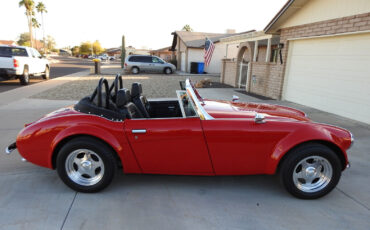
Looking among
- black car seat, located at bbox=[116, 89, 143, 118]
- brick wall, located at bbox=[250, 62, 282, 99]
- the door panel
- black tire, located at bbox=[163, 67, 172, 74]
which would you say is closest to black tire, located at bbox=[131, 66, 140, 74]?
black tire, located at bbox=[163, 67, 172, 74]

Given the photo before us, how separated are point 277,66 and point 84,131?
9163 mm

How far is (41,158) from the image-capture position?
315 centimetres

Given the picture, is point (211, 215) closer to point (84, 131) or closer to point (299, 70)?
point (84, 131)

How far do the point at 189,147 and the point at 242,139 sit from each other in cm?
60

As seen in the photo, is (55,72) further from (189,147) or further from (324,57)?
(189,147)

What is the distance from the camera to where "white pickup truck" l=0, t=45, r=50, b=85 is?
12.0m

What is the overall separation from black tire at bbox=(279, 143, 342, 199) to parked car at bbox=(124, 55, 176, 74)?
20993 mm

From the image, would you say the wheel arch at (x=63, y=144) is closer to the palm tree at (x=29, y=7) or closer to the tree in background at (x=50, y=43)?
the palm tree at (x=29, y=7)

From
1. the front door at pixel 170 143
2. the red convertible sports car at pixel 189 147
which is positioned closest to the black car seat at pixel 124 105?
the red convertible sports car at pixel 189 147

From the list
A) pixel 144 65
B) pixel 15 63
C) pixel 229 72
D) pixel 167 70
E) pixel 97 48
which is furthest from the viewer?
pixel 97 48

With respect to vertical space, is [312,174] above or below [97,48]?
below

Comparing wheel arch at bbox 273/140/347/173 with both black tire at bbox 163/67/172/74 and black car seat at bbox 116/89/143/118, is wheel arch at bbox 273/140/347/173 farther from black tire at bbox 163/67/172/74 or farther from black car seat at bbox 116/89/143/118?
black tire at bbox 163/67/172/74

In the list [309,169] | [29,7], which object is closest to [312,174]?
[309,169]

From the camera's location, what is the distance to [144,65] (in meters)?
23.1
